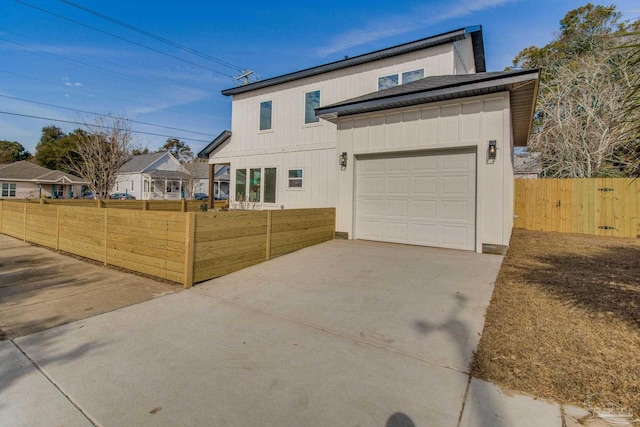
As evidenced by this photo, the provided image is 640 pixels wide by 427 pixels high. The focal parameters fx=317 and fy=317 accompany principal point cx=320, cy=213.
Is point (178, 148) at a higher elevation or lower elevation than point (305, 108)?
higher

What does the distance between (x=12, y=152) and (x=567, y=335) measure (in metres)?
66.2

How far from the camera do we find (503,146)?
6582mm

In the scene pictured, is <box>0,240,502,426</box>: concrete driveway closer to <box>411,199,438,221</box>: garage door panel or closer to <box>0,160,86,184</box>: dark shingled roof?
<box>411,199,438,221</box>: garage door panel

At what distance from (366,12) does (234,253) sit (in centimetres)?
1106

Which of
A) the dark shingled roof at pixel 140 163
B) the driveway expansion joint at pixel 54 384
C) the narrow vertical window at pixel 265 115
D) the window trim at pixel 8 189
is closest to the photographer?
the driveway expansion joint at pixel 54 384

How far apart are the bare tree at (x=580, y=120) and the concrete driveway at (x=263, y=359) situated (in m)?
14.5

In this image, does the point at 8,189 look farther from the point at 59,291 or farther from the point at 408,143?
the point at 408,143

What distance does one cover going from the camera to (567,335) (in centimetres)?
312

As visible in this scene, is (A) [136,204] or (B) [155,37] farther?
(B) [155,37]

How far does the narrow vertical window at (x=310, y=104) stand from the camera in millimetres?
11617

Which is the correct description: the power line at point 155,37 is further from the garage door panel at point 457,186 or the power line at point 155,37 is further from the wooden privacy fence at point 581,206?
the wooden privacy fence at point 581,206

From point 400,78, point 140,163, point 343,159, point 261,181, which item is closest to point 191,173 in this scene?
point 140,163

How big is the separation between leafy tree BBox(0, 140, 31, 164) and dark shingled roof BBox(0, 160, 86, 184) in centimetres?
1634

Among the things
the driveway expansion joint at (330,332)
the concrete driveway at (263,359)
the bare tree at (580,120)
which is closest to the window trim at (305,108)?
the concrete driveway at (263,359)
